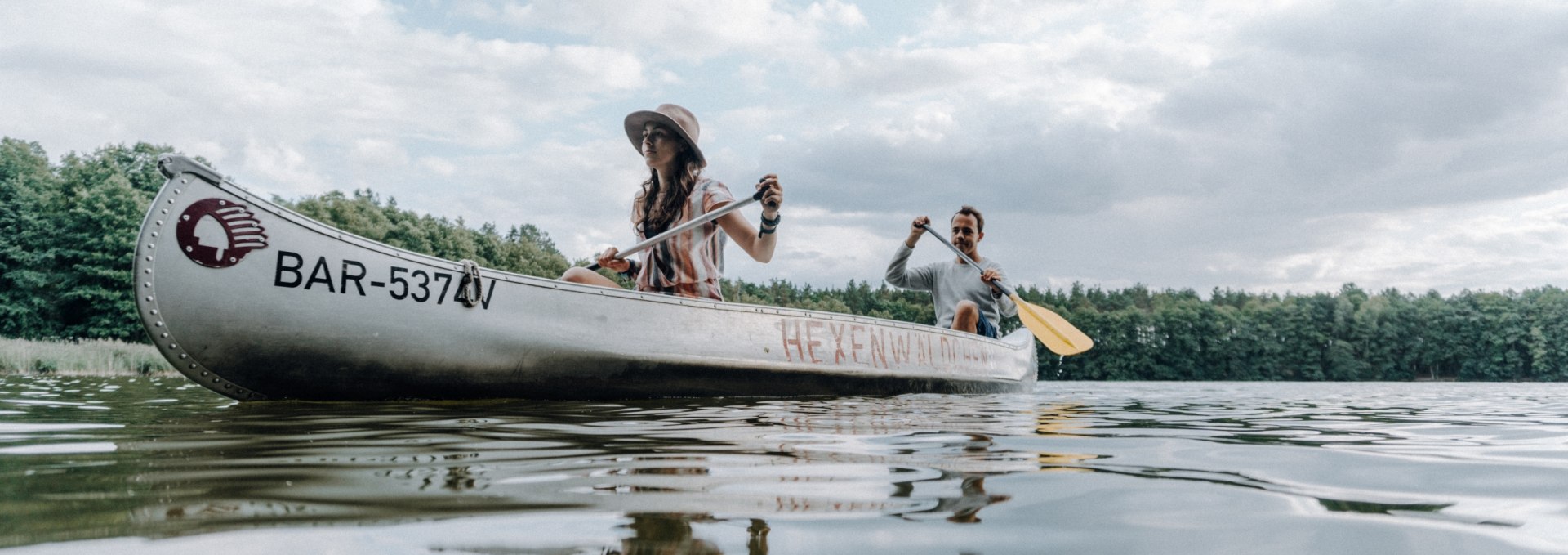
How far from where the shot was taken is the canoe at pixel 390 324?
3.52m

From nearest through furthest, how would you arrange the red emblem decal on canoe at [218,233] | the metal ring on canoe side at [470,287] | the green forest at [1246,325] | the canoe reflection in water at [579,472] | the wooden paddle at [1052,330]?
the canoe reflection in water at [579,472], the red emblem decal on canoe at [218,233], the metal ring on canoe side at [470,287], the wooden paddle at [1052,330], the green forest at [1246,325]

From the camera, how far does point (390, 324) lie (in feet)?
12.8

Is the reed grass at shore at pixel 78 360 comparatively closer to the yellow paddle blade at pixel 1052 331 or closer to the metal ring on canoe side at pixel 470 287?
the metal ring on canoe side at pixel 470 287

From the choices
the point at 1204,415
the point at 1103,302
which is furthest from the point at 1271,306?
the point at 1204,415

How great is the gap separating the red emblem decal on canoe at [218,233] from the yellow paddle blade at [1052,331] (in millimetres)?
6336

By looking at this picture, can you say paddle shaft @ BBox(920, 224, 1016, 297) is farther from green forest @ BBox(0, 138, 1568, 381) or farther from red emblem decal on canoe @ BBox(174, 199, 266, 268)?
green forest @ BBox(0, 138, 1568, 381)

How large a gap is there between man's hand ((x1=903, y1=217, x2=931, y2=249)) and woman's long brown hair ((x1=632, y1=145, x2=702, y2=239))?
8.33 ft

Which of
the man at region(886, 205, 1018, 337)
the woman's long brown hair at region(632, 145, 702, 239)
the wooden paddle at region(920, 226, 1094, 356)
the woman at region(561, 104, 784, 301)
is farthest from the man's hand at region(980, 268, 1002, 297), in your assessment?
the woman's long brown hair at region(632, 145, 702, 239)

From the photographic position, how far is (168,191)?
3.45 metres

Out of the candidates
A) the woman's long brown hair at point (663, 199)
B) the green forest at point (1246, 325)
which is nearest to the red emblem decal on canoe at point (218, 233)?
the woman's long brown hair at point (663, 199)

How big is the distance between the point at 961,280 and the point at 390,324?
16.7 feet

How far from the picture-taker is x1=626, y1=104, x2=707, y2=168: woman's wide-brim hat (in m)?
4.97

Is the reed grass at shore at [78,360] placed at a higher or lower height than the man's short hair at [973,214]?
lower

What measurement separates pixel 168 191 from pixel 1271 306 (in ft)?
206
